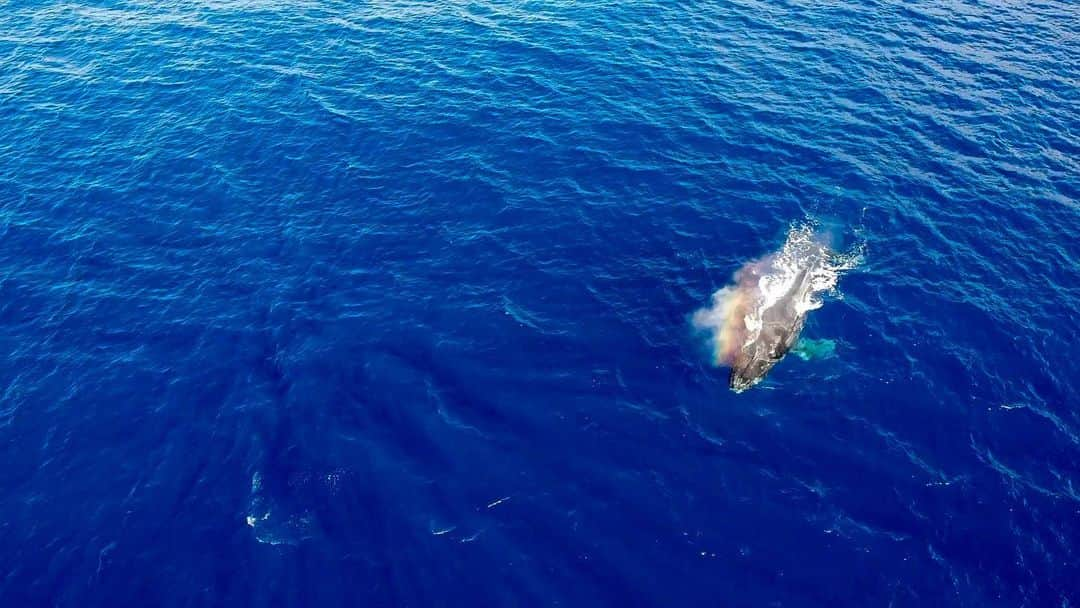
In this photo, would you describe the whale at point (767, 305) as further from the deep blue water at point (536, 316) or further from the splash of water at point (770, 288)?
the deep blue water at point (536, 316)

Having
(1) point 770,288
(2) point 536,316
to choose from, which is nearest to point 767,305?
(1) point 770,288

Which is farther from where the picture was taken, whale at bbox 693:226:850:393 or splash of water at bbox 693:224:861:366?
splash of water at bbox 693:224:861:366

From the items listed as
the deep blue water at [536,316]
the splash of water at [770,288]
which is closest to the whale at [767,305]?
the splash of water at [770,288]

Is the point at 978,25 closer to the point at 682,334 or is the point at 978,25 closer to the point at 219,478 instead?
the point at 682,334

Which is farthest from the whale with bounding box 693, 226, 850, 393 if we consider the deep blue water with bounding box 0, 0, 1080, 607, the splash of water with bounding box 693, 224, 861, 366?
the deep blue water with bounding box 0, 0, 1080, 607

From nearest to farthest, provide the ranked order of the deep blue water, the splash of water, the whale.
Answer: the deep blue water, the whale, the splash of water

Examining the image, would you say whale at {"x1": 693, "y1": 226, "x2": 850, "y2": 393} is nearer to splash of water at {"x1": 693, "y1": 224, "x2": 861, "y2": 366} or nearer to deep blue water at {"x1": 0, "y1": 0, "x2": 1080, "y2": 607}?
splash of water at {"x1": 693, "y1": 224, "x2": 861, "y2": 366}

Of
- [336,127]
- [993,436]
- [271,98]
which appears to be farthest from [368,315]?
[993,436]
